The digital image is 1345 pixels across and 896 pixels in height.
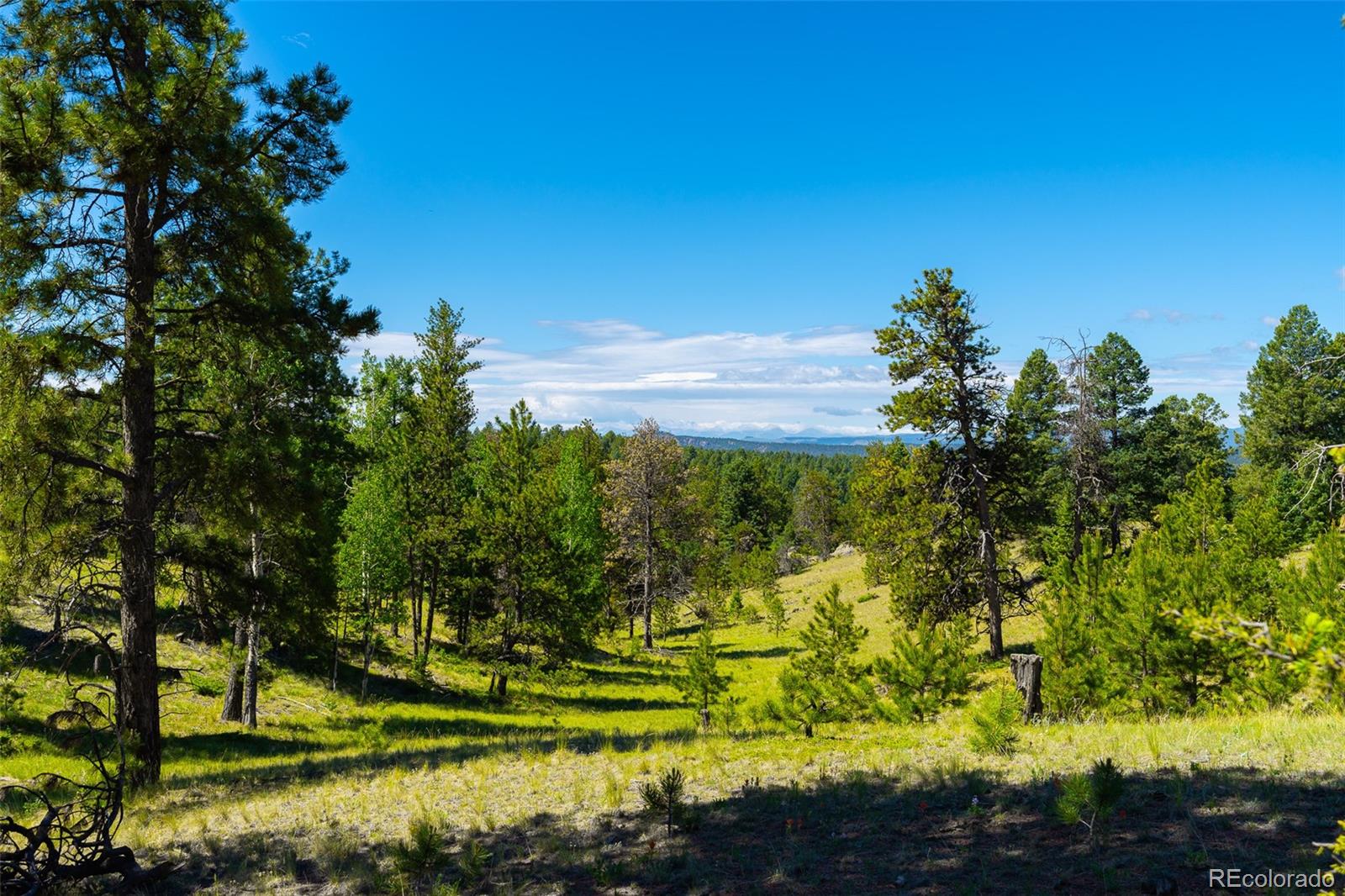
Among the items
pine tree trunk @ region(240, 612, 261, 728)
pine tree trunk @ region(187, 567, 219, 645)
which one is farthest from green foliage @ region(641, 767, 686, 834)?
pine tree trunk @ region(240, 612, 261, 728)

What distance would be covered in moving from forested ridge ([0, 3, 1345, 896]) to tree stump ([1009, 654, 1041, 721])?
0.93 meters

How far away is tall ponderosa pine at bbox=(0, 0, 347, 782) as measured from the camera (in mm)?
9008

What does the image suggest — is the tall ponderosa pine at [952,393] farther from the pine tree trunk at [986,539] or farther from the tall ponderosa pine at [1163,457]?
the tall ponderosa pine at [1163,457]

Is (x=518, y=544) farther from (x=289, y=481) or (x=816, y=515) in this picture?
(x=816, y=515)

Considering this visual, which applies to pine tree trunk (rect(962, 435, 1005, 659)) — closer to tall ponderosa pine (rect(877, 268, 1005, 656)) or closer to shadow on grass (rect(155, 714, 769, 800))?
tall ponderosa pine (rect(877, 268, 1005, 656))

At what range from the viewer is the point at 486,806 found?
8.55m

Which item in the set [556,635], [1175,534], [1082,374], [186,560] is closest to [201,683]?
[556,635]

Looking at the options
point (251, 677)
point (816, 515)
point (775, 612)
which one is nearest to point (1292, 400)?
point (775, 612)

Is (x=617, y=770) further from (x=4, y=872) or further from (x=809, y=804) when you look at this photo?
(x=4, y=872)

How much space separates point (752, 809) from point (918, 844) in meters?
1.84

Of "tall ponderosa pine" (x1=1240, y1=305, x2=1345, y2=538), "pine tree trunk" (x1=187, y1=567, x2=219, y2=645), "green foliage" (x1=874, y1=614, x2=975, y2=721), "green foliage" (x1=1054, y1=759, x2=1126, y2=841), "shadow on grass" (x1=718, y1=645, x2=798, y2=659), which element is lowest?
"shadow on grass" (x1=718, y1=645, x2=798, y2=659)

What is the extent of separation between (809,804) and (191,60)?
11.5 meters

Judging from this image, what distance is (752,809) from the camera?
7738mm

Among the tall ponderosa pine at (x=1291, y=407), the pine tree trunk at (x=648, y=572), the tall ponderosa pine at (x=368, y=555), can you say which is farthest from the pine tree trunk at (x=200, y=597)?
the tall ponderosa pine at (x=1291, y=407)
